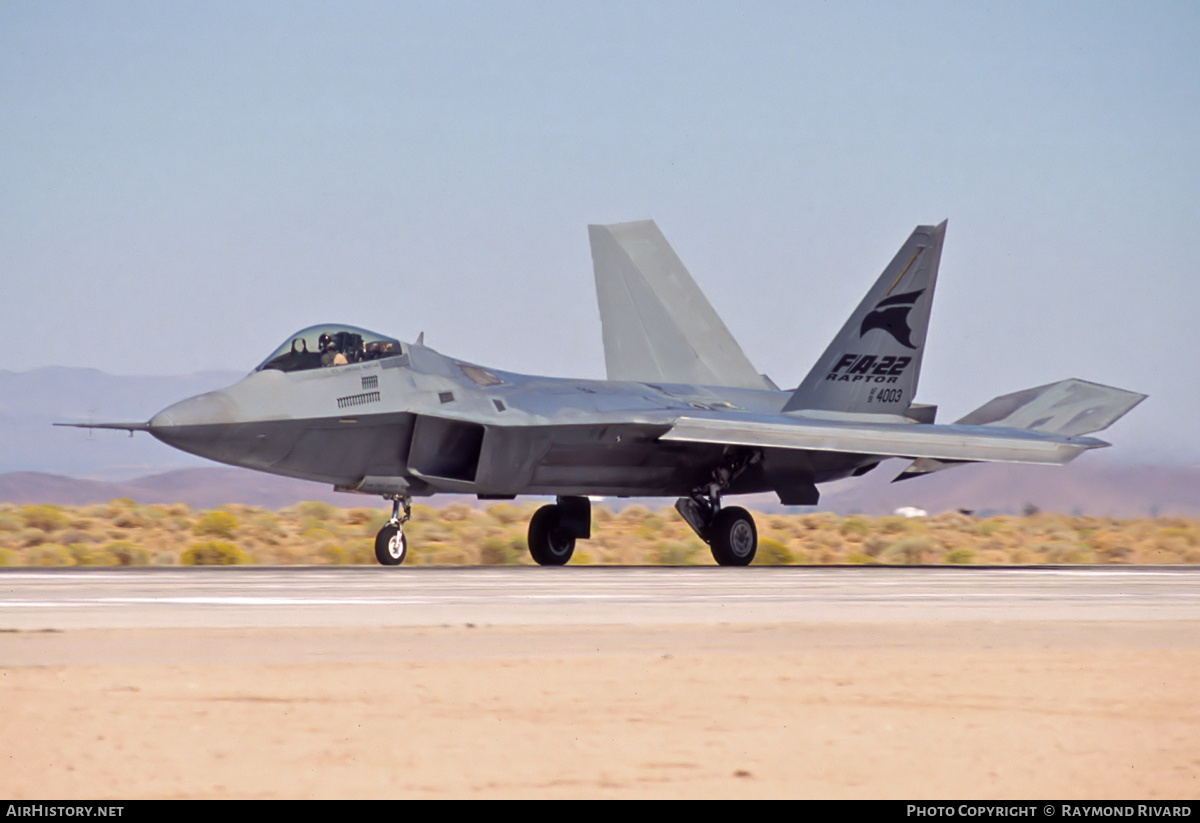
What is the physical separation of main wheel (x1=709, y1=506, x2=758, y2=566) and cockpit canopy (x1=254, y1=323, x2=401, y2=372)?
18.2ft

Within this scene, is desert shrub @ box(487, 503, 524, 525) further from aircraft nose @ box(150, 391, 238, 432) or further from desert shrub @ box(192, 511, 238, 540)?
aircraft nose @ box(150, 391, 238, 432)

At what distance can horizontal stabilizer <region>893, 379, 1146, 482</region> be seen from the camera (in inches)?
957

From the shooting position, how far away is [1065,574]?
1786cm

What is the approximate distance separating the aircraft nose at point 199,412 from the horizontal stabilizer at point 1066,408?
12.2 metres

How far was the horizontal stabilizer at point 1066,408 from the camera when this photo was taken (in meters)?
24.3

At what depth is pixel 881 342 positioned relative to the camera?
23891 millimetres

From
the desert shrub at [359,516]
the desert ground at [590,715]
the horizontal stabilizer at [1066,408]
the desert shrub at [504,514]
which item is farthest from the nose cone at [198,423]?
the desert shrub at [504,514]

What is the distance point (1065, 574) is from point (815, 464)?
5212mm

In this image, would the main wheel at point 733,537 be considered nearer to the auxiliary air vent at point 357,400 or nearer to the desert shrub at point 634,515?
the auxiliary air vent at point 357,400

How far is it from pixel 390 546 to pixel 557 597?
6.16m

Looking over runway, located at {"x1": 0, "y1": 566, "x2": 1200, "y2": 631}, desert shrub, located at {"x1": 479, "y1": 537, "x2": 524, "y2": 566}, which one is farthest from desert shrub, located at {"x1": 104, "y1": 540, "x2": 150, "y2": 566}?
runway, located at {"x1": 0, "y1": 566, "x2": 1200, "y2": 631}

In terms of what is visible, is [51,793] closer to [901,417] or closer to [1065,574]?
[1065,574]
